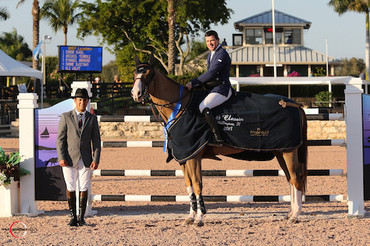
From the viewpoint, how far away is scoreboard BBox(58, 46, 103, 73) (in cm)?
3653

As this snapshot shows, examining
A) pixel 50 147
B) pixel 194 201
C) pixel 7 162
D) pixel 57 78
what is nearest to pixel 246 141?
pixel 194 201

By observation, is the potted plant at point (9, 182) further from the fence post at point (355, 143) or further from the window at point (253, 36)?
the window at point (253, 36)

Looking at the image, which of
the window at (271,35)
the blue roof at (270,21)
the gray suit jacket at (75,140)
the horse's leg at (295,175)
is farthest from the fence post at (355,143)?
the window at (271,35)

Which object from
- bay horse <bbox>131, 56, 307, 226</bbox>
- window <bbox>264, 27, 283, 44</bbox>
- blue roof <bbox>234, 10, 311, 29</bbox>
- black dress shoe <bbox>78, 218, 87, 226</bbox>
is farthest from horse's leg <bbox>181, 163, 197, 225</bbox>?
window <bbox>264, 27, 283, 44</bbox>

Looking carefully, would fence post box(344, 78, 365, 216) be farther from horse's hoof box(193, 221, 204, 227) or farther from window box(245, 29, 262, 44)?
window box(245, 29, 262, 44)

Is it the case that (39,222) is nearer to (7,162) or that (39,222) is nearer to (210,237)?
(7,162)

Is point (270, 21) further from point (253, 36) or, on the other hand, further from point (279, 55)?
point (279, 55)

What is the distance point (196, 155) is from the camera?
782 centimetres

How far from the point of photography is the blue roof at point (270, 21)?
5710 cm

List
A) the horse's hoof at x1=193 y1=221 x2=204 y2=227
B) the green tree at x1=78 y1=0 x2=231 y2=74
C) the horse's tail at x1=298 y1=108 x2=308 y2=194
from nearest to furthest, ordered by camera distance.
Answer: the horse's hoof at x1=193 y1=221 x2=204 y2=227 → the horse's tail at x1=298 y1=108 x2=308 y2=194 → the green tree at x1=78 y1=0 x2=231 y2=74

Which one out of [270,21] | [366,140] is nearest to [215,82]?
[366,140]

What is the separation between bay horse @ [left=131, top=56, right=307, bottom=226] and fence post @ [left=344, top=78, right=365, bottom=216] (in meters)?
0.73

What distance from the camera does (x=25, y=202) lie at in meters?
8.87

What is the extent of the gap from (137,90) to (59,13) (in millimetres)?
60798
